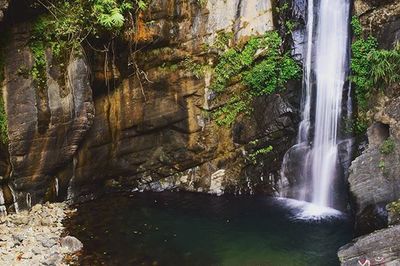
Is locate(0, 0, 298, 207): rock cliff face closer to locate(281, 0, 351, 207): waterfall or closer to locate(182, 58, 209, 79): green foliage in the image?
locate(182, 58, 209, 79): green foliage

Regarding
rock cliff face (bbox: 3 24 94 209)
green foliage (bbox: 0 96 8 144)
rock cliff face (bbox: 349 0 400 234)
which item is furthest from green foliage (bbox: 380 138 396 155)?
green foliage (bbox: 0 96 8 144)

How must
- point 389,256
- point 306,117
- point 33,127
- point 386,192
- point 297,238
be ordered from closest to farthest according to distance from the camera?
point 389,256
point 386,192
point 297,238
point 33,127
point 306,117

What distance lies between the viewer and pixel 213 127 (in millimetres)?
13625

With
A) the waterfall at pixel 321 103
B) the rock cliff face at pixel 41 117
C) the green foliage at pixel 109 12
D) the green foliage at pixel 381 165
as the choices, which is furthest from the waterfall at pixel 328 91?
the rock cliff face at pixel 41 117

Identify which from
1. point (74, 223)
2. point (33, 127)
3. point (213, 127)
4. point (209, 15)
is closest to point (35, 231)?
point (74, 223)

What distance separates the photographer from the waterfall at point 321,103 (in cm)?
1227

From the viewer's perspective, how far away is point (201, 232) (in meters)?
10.8

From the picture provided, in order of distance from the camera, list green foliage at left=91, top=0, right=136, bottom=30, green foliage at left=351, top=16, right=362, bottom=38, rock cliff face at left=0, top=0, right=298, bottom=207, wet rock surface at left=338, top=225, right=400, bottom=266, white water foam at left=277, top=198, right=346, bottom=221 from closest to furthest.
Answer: wet rock surface at left=338, top=225, right=400, bottom=266, green foliage at left=91, top=0, right=136, bottom=30, white water foam at left=277, top=198, right=346, bottom=221, green foliage at left=351, top=16, right=362, bottom=38, rock cliff face at left=0, top=0, right=298, bottom=207

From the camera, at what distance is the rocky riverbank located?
30.0 ft

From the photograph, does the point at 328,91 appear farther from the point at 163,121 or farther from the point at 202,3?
the point at 163,121

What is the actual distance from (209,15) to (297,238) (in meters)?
7.00

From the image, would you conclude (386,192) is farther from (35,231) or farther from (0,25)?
(0,25)

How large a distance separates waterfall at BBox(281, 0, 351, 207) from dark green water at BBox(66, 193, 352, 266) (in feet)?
3.70

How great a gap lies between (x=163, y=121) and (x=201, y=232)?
4021 mm
